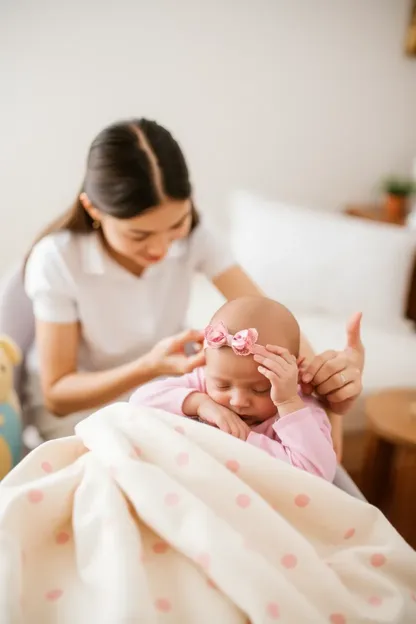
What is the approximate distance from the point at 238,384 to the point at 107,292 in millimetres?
465

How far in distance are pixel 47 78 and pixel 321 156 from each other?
3.48 ft

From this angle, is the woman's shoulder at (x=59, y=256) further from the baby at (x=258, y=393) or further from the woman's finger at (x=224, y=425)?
the woman's finger at (x=224, y=425)

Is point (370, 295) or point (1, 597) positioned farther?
point (370, 295)

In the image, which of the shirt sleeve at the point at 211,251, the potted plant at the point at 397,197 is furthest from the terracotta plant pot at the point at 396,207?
the shirt sleeve at the point at 211,251

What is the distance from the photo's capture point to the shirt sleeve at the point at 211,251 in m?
1.25

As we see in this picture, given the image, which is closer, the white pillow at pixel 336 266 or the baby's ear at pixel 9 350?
the baby's ear at pixel 9 350

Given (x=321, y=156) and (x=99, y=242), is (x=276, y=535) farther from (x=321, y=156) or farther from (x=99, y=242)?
(x=321, y=156)

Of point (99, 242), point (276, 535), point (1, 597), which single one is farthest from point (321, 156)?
point (1, 597)

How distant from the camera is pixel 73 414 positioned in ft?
3.88

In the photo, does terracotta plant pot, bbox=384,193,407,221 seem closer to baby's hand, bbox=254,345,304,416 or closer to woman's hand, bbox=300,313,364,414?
woman's hand, bbox=300,313,364,414

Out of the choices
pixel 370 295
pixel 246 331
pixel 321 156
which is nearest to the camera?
pixel 246 331

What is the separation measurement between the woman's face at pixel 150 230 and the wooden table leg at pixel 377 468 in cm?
85

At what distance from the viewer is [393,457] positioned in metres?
1.66

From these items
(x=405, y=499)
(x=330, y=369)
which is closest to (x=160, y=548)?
(x=330, y=369)
